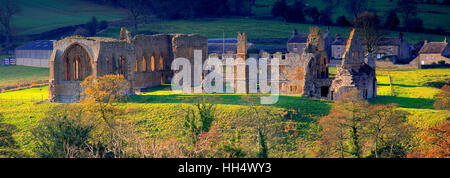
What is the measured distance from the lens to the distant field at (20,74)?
60.7 meters

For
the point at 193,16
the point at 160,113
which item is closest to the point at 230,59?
the point at 160,113

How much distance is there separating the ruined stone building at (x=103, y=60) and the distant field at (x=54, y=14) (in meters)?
47.2

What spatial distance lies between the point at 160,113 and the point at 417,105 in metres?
18.3

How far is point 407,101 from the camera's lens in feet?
138

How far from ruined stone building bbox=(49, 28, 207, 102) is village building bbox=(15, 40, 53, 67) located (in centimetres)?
2266

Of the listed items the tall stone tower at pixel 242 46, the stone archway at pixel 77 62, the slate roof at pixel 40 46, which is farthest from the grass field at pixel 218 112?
the slate roof at pixel 40 46

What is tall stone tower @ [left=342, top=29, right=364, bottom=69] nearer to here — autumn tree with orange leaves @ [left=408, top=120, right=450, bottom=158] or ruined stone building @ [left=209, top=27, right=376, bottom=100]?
ruined stone building @ [left=209, top=27, right=376, bottom=100]

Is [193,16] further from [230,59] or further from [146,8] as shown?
[230,59]

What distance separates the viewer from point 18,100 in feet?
145

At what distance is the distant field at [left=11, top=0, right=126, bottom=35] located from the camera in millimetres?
98250

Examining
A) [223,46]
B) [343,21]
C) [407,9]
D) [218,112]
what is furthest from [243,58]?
[407,9]

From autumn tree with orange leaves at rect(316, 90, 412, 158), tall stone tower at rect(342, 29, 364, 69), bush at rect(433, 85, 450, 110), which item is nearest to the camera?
autumn tree with orange leaves at rect(316, 90, 412, 158)

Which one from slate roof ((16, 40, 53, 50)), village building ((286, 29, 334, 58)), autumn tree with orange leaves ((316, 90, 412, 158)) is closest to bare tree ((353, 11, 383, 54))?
village building ((286, 29, 334, 58))

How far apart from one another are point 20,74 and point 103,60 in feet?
80.9
